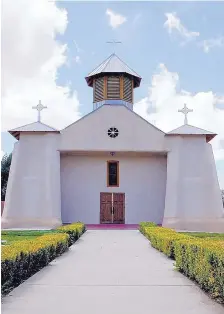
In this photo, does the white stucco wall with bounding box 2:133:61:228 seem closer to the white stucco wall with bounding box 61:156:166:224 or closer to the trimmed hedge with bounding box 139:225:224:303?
the white stucco wall with bounding box 61:156:166:224

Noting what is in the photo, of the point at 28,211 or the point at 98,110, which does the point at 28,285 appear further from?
the point at 98,110

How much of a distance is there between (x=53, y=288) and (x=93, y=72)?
72.3ft

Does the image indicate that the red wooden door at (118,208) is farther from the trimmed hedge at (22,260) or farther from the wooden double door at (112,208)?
the trimmed hedge at (22,260)

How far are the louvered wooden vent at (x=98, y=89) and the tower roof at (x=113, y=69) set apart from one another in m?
0.46

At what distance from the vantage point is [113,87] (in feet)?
86.1

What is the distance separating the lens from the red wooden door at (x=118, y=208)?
2495 centimetres

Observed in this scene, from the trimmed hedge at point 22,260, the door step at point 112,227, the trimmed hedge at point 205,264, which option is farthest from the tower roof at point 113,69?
the trimmed hedge at point 205,264

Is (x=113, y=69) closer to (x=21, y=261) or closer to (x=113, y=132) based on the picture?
(x=113, y=132)

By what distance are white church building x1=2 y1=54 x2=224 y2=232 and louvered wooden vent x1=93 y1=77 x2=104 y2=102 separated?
69 millimetres

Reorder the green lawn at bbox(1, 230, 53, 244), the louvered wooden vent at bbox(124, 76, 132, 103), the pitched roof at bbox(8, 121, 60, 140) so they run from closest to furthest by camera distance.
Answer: the green lawn at bbox(1, 230, 53, 244), the pitched roof at bbox(8, 121, 60, 140), the louvered wooden vent at bbox(124, 76, 132, 103)

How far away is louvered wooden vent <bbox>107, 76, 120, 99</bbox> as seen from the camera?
2600cm

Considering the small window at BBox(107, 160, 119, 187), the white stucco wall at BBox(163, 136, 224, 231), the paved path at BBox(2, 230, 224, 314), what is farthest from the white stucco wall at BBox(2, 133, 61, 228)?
the paved path at BBox(2, 230, 224, 314)

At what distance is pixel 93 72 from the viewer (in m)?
27.2

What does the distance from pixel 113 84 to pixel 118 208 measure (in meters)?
8.40
